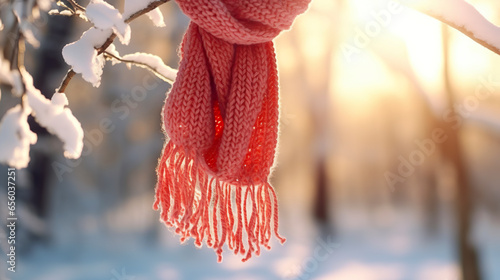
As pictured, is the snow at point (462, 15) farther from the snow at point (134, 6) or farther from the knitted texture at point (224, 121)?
the snow at point (134, 6)

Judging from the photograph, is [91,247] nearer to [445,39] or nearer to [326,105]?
[326,105]

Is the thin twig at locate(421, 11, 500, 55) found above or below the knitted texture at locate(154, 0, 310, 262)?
A: above

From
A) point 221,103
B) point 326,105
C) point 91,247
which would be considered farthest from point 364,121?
point 221,103

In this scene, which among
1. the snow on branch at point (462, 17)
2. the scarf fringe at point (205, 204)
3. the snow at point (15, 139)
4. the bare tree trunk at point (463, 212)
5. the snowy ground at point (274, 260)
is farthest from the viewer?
the snowy ground at point (274, 260)

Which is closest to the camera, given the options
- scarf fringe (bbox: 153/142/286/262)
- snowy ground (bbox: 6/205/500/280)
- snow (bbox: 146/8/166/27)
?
scarf fringe (bbox: 153/142/286/262)

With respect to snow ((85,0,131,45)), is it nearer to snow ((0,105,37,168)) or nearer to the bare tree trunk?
snow ((0,105,37,168))

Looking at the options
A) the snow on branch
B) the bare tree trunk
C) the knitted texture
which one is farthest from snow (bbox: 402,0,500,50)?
the bare tree trunk

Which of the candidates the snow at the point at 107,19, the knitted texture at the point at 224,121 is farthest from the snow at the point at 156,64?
the snow at the point at 107,19
